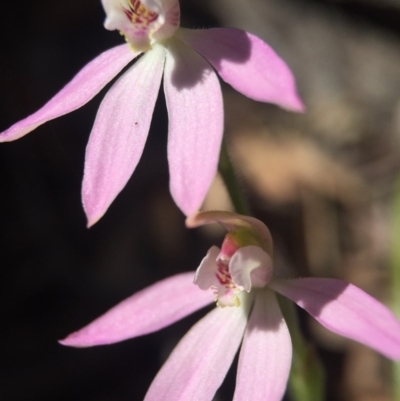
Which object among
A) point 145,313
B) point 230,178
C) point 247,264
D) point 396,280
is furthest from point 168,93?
point 396,280

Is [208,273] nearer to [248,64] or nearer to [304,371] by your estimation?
[304,371]

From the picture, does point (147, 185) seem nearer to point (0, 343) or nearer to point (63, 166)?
point (63, 166)

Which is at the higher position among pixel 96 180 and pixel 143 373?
pixel 96 180

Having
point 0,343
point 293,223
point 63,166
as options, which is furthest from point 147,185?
point 0,343

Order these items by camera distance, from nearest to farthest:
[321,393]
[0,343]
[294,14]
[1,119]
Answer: [321,393], [0,343], [1,119], [294,14]

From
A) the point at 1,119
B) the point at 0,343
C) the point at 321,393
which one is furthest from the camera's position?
the point at 1,119

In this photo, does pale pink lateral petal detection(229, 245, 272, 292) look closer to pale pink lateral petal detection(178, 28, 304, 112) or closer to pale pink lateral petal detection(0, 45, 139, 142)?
pale pink lateral petal detection(178, 28, 304, 112)

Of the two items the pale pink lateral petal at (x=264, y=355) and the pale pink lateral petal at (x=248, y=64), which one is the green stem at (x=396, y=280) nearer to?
the pale pink lateral petal at (x=264, y=355)

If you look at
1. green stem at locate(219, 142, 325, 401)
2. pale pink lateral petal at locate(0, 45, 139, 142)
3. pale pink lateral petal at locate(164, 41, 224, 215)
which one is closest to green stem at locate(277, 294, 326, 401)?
green stem at locate(219, 142, 325, 401)
